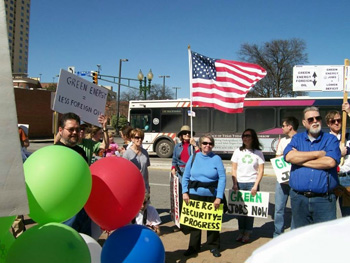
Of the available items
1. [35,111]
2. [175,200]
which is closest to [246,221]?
[175,200]

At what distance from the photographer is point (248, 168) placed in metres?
5.14

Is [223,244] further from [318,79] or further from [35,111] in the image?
[35,111]

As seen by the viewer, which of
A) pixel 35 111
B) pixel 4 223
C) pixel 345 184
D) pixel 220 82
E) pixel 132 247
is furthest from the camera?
pixel 35 111

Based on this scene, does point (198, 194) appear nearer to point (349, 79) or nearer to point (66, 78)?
point (66, 78)

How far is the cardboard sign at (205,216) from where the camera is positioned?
4594 mm

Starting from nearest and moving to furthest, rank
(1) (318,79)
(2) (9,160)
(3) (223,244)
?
(2) (9,160)
(3) (223,244)
(1) (318,79)

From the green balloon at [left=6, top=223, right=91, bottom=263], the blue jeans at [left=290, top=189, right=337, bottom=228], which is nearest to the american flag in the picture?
the blue jeans at [left=290, top=189, right=337, bottom=228]

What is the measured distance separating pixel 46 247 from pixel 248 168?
363cm

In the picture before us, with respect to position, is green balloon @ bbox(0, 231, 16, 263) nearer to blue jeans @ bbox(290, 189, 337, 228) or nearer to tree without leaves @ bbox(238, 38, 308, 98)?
blue jeans @ bbox(290, 189, 337, 228)

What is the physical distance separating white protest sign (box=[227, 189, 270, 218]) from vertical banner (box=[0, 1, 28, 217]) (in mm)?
4043

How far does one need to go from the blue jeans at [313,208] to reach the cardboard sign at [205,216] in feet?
4.06

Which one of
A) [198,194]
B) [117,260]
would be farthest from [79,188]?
[198,194]

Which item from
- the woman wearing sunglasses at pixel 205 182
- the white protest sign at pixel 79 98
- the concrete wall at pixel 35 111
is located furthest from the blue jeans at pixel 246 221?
the concrete wall at pixel 35 111

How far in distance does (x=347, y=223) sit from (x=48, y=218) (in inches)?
72.5
